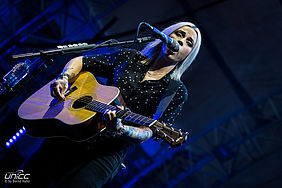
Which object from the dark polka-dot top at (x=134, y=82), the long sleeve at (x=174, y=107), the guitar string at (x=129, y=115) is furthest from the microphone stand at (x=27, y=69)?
the long sleeve at (x=174, y=107)

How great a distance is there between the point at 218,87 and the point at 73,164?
551cm

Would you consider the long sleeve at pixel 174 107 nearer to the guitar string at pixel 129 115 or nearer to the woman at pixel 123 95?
the woman at pixel 123 95

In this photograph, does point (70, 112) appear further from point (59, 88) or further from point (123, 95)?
point (123, 95)

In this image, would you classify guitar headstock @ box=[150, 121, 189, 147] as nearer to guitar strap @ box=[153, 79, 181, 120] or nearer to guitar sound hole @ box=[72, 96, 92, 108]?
guitar strap @ box=[153, 79, 181, 120]

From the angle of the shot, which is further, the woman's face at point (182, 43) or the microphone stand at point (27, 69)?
the woman's face at point (182, 43)

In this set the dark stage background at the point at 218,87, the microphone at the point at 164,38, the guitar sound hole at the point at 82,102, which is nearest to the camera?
the microphone at the point at 164,38

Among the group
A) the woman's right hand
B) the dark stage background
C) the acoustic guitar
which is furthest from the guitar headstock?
the dark stage background

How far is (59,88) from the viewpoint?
237 cm

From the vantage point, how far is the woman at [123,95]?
6.83ft

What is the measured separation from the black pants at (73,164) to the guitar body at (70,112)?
0.11 metres

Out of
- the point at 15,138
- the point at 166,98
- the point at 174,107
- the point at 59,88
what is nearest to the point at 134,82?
the point at 166,98

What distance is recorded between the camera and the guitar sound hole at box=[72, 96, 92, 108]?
2.39 meters

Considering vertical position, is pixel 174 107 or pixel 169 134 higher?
pixel 169 134

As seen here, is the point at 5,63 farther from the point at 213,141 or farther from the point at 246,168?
the point at 246,168
